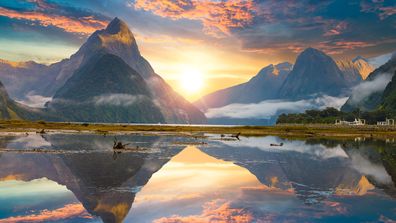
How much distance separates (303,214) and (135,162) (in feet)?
108

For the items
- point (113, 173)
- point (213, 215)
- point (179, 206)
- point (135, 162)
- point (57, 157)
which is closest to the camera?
point (213, 215)

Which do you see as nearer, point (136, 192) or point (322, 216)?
point (322, 216)

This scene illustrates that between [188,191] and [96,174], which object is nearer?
[188,191]

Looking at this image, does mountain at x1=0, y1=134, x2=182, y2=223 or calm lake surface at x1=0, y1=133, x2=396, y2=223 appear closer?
calm lake surface at x1=0, y1=133, x2=396, y2=223

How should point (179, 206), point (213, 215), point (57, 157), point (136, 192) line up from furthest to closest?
point (57, 157) < point (136, 192) < point (179, 206) < point (213, 215)

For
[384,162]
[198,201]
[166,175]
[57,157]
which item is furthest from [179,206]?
[384,162]

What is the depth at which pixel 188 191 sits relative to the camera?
1410 inches

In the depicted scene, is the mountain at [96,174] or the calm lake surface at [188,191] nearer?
the calm lake surface at [188,191]

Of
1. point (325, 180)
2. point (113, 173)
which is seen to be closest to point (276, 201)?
point (325, 180)

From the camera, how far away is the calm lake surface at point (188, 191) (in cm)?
2612

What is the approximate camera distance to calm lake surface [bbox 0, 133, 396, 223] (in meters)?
26.1

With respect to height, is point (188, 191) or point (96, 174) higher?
point (96, 174)

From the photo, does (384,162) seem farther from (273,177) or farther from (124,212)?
(124,212)

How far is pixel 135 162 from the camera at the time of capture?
55.5 meters
